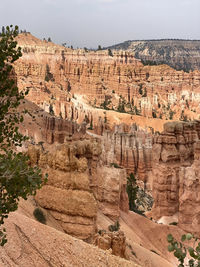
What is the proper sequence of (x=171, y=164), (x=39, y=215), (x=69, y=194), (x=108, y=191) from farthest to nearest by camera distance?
(x=171, y=164) → (x=108, y=191) → (x=69, y=194) → (x=39, y=215)

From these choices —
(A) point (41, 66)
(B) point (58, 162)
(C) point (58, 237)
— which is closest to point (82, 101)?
(A) point (41, 66)

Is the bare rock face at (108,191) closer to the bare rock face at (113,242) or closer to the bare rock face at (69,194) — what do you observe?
the bare rock face at (69,194)

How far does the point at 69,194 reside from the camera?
14727 millimetres

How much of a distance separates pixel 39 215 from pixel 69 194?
1.53 metres

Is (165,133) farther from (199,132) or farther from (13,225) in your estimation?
(13,225)

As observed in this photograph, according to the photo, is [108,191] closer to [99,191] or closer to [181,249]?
[99,191]

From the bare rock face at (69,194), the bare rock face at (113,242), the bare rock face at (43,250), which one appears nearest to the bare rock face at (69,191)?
the bare rock face at (69,194)

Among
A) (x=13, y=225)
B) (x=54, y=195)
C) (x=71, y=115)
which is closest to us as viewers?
(x=13, y=225)

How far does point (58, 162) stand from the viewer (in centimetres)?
1559

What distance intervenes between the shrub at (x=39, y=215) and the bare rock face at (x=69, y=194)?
739mm

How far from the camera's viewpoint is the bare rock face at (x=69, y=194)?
14211mm

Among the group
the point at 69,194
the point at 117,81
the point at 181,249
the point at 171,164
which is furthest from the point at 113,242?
the point at 117,81

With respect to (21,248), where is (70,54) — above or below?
above

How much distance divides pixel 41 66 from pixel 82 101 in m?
15.1
